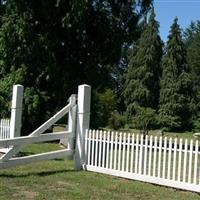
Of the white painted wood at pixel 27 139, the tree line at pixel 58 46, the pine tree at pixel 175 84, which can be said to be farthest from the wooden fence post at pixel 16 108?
the pine tree at pixel 175 84

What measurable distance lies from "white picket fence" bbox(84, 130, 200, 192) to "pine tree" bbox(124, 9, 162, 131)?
46.8 m

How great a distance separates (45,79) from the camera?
1063 inches

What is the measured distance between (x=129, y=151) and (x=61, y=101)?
17.0 meters

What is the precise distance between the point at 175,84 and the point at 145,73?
13.4ft

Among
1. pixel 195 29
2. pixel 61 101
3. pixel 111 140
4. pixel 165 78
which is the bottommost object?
pixel 111 140

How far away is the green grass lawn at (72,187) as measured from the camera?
912 centimetres

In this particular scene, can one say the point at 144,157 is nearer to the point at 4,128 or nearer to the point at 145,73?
the point at 4,128

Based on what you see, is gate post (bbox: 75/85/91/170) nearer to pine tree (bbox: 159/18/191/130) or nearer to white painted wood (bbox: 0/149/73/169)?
white painted wood (bbox: 0/149/73/169)

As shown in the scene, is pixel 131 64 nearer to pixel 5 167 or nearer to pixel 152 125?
pixel 152 125

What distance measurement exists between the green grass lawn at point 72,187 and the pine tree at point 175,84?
47.2 meters

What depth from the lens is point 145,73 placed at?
199ft

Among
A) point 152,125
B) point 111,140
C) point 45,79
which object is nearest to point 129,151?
point 111,140

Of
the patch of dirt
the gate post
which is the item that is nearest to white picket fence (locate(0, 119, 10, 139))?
the gate post

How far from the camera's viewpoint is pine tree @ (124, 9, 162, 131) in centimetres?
6050
